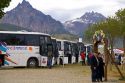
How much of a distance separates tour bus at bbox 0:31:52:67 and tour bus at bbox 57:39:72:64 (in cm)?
838

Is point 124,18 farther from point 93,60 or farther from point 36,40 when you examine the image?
point 93,60

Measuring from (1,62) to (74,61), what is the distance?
19047 millimetres

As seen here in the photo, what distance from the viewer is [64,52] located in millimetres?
56500

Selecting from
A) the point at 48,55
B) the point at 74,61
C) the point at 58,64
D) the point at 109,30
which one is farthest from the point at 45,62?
the point at 109,30

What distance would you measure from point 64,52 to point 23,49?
13622 millimetres

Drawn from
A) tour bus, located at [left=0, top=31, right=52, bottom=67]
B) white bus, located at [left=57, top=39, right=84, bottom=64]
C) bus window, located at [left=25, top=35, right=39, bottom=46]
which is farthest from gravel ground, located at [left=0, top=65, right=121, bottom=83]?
white bus, located at [left=57, top=39, right=84, bottom=64]

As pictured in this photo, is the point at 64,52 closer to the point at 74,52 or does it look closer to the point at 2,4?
the point at 74,52

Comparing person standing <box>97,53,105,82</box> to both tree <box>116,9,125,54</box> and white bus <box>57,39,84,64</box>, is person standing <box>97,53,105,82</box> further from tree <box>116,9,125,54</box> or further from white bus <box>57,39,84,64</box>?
tree <box>116,9,125,54</box>

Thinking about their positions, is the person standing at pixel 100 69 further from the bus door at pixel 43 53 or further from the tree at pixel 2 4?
the bus door at pixel 43 53

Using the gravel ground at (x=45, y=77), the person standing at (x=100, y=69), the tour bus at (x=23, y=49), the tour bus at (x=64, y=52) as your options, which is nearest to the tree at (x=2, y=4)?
the gravel ground at (x=45, y=77)

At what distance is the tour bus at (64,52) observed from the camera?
53.6 meters

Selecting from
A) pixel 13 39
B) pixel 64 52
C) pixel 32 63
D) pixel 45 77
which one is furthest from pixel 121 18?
pixel 45 77

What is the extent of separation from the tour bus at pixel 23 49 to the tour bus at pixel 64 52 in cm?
838

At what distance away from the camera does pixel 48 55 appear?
144ft
